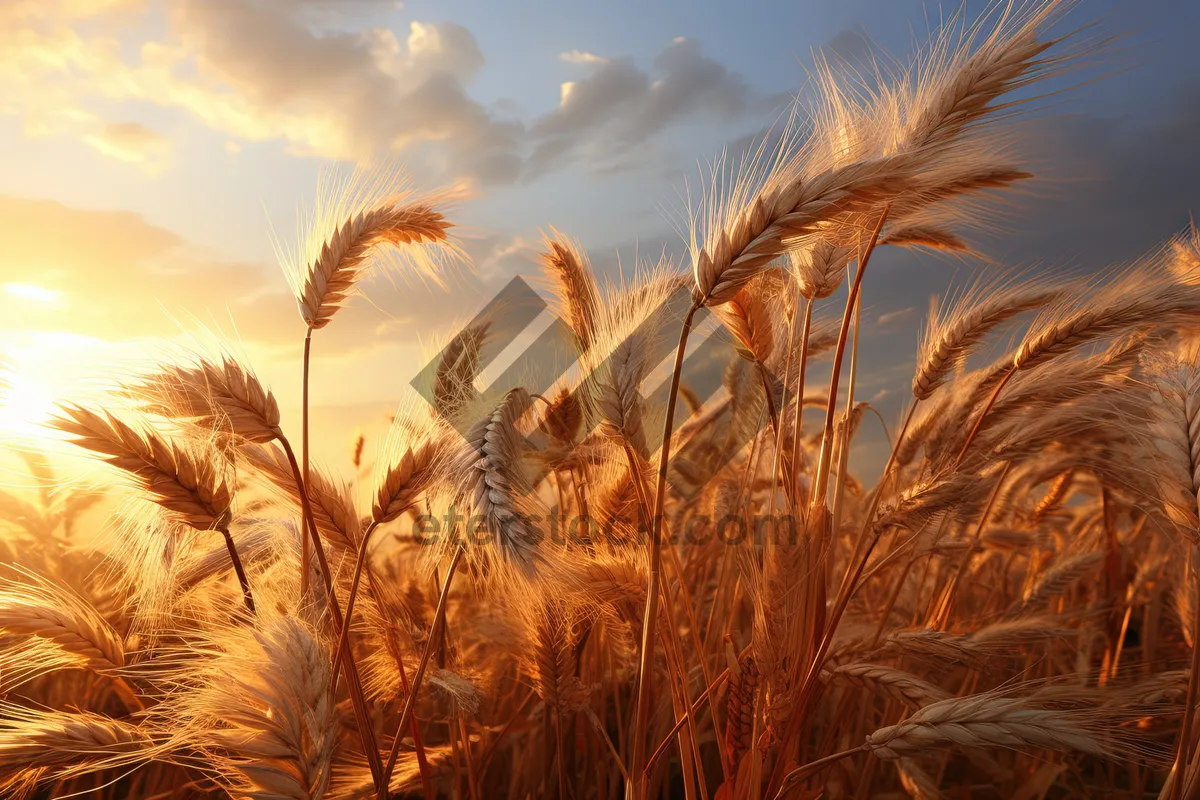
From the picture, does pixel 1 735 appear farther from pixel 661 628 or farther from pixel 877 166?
pixel 877 166

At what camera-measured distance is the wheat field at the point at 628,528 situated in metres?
1.17

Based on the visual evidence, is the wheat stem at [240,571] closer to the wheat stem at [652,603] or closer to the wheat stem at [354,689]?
the wheat stem at [354,689]

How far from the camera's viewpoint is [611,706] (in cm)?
271
